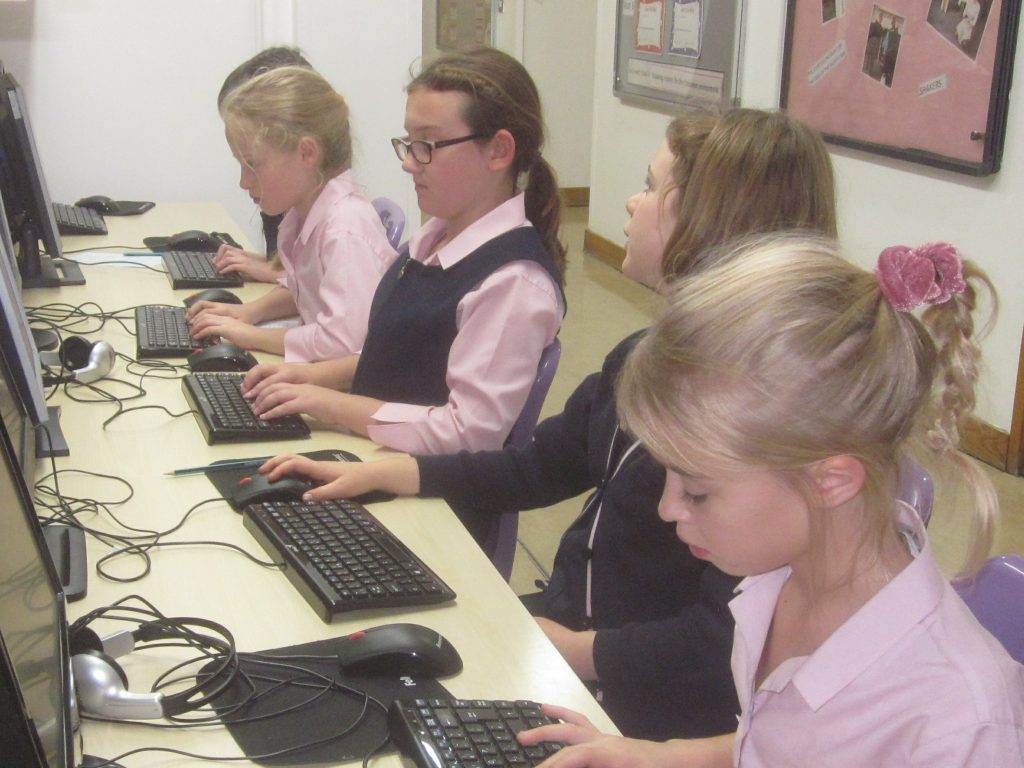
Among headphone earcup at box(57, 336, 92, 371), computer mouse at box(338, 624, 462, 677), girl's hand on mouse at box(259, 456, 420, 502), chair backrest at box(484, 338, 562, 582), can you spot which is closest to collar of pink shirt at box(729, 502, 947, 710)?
computer mouse at box(338, 624, 462, 677)

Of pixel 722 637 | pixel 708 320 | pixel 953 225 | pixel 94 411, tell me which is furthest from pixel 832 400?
pixel 953 225

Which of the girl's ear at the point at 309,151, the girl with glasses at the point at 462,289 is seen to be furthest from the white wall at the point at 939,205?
the girl's ear at the point at 309,151

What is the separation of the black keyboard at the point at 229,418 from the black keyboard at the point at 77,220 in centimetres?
148

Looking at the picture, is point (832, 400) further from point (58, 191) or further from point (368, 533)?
point (58, 191)

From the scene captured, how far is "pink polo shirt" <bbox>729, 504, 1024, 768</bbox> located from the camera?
33.2 inches

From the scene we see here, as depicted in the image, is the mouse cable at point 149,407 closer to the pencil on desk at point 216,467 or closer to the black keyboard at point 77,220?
the pencil on desk at point 216,467

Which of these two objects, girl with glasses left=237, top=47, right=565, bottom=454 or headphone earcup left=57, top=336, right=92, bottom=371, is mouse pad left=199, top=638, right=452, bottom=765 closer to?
girl with glasses left=237, top=47, right=565, bottom=454

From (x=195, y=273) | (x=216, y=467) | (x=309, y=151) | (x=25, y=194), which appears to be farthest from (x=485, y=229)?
(x=25, y=194)

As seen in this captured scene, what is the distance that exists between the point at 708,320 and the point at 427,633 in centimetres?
41

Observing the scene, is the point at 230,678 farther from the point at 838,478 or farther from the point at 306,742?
the point at 838,478

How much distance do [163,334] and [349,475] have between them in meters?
0.87

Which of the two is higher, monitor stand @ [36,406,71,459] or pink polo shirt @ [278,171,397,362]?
pink polo shirt @ [278,171,397,362]

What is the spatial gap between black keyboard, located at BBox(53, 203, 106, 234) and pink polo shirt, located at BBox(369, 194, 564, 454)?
5.82 feet

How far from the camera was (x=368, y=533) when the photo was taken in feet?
4.40
